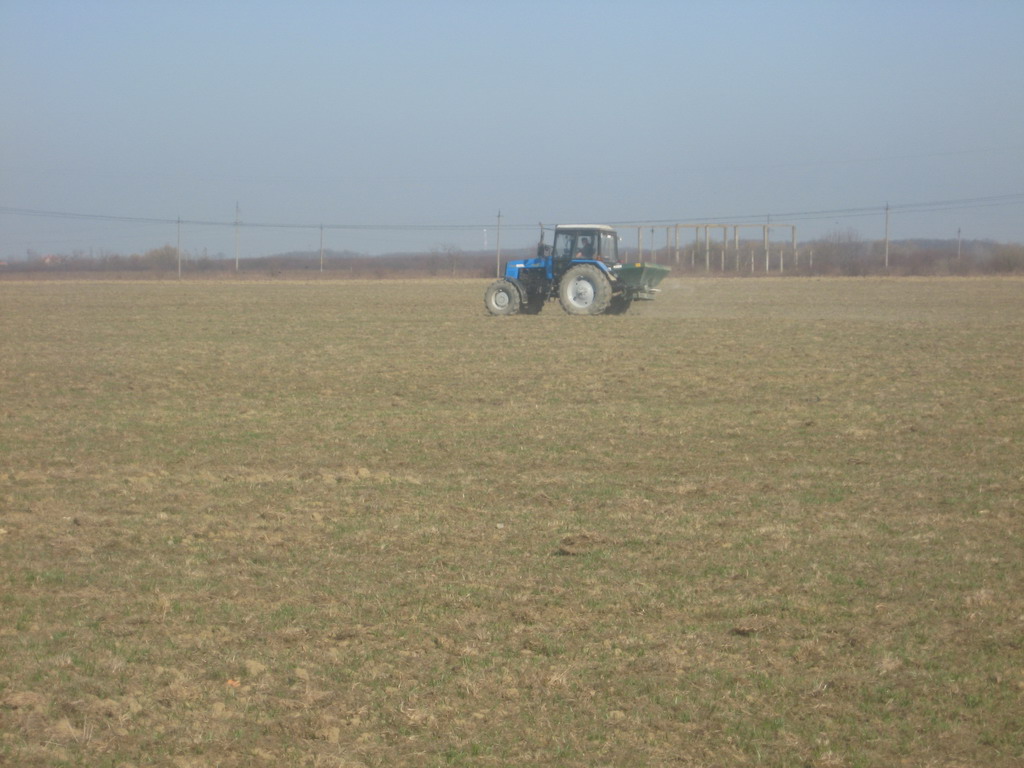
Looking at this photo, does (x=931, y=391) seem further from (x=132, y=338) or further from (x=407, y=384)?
(x=132, y=338)

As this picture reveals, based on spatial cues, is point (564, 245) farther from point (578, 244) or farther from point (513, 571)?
point (513, 571)

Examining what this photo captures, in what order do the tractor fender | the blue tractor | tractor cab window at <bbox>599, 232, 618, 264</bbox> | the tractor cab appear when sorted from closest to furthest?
the blue tractor, the tractor cab, tractor cab window at <bbox>599, 232, 618, 264</bbox>, the tractor fender

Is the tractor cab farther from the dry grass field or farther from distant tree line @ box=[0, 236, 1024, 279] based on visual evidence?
distant tree line @ box=[0, 236, 1024, 279]

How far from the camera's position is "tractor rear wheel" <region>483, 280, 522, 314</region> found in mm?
26859

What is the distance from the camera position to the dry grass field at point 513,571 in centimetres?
434

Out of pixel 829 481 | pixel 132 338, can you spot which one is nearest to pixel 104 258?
pixel 132 338

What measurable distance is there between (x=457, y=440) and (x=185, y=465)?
251 cm

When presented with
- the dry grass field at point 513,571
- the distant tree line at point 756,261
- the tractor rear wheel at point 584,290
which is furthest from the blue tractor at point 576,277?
the distant tree line at point 756,261

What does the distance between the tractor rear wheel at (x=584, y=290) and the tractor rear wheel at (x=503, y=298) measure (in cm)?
121

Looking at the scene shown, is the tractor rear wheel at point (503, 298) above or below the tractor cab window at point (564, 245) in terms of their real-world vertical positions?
below

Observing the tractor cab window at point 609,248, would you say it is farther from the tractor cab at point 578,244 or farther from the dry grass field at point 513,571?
the dry grass field at point 513,571

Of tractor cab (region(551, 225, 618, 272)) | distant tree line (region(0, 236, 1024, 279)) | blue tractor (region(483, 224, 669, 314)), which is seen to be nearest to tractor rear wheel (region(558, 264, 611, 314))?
blue tractor (region(483, 224, 669, 314))

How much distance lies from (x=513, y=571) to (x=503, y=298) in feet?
69.2

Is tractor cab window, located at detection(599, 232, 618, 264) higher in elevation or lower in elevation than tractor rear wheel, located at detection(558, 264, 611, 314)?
higher
